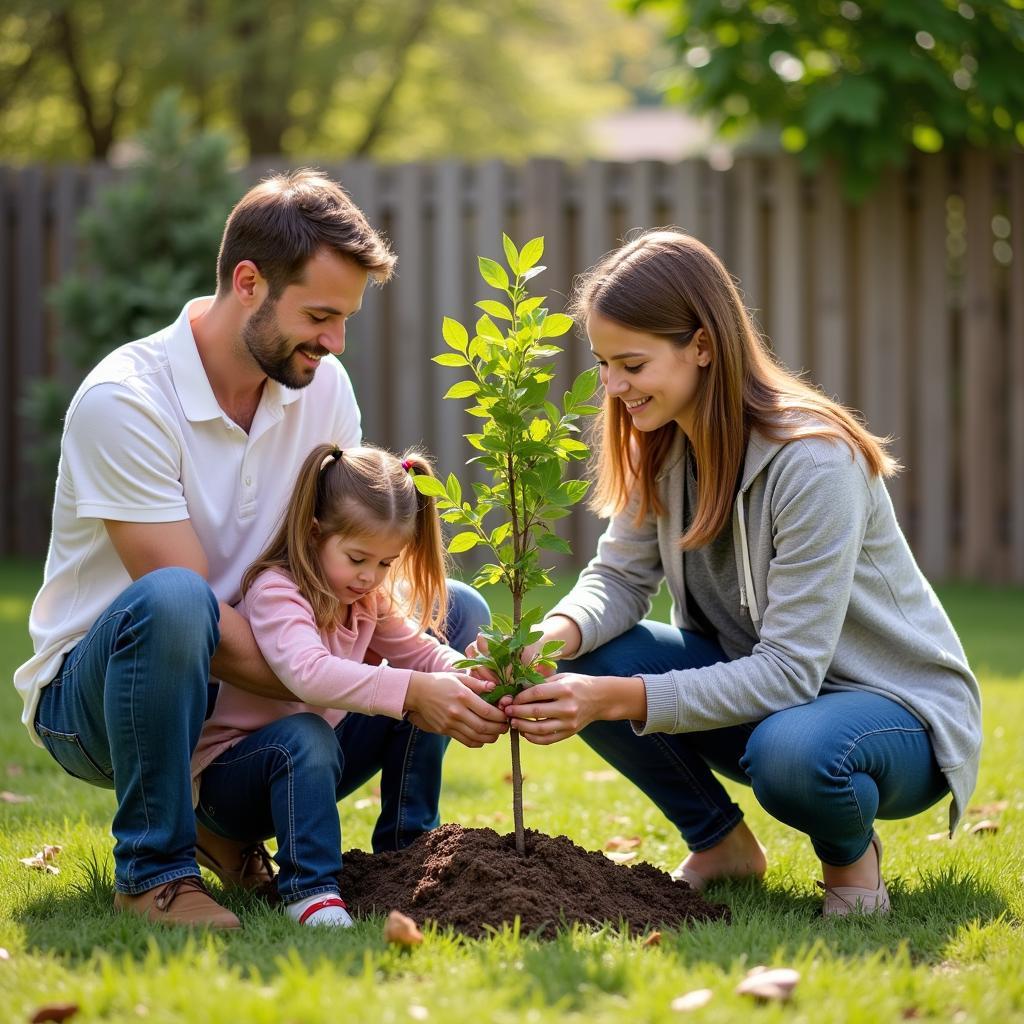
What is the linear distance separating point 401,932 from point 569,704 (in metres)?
0.64

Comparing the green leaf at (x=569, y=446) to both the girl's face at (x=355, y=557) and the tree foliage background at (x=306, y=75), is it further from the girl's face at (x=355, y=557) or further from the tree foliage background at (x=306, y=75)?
the tree foliage background at (x=306, y=75)

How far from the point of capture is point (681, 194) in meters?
8.47

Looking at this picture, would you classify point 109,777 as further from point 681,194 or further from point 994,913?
point 681,194

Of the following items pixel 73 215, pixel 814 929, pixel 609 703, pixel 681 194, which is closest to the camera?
pixel 814 929

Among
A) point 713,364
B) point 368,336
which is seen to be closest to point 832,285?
point 368,336

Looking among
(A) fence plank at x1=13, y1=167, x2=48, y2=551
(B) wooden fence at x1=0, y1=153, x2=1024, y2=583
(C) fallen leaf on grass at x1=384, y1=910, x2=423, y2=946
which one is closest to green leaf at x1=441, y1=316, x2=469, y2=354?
(C) fallen leaf on grass at x1=384, y1=910, x2=423, y2=946

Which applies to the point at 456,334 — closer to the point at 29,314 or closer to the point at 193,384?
the point at 193,384

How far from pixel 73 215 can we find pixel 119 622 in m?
7.09

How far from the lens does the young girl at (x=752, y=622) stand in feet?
10.0

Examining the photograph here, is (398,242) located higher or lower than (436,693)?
higher

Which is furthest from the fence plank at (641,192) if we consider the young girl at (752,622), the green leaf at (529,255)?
the green leaf at (529,255)

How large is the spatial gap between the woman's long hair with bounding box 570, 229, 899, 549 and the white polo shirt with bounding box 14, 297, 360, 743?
88cm

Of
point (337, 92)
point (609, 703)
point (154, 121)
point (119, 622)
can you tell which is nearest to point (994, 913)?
point (609, 703)

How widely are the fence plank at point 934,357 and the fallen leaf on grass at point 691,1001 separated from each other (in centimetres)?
647
